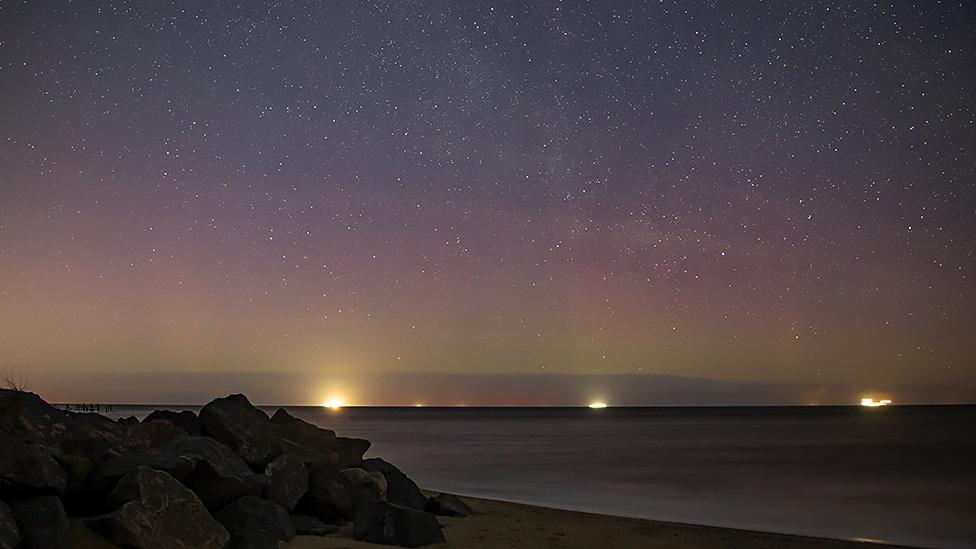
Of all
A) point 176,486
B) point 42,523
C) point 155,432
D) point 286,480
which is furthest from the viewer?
point 155,432

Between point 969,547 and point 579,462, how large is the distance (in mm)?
29567

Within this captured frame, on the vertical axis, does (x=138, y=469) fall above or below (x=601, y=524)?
above

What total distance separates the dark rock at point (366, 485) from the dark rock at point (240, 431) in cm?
143

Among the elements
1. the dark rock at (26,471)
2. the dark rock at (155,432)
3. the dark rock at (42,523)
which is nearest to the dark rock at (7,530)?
the dark rock at (42,523)

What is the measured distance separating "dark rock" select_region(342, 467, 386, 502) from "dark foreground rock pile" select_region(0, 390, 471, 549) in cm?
2

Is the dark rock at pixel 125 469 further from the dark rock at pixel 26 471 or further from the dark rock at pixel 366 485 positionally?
the dark rock at pixel 366 485

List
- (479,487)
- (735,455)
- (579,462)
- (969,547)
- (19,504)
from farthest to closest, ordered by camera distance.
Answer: (735,455) < (579,462) < (479,487) < (969,547) < (19,504)

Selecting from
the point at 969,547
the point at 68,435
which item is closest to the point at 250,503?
the point at 68,435

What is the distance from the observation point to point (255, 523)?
446 inches

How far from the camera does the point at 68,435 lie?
11617 millimetres

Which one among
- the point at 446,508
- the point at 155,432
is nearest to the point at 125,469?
the point at 155,432

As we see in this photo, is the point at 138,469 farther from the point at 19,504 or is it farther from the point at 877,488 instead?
the point at 877,488

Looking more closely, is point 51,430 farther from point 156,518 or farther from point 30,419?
point 156,518

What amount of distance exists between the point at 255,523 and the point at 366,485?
3.83m
